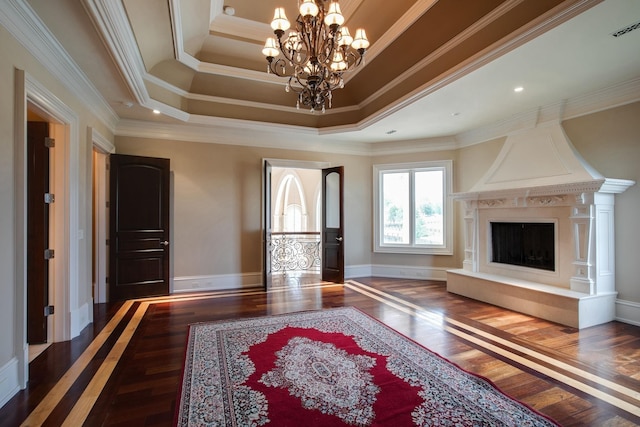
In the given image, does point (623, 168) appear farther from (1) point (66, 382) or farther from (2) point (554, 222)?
(1) point (66, 382)

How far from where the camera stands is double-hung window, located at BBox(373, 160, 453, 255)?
21.1ft

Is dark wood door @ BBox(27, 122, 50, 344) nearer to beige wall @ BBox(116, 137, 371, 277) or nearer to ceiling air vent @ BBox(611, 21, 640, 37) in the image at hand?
beige wall @ BBox(116, 137, 371, 277)

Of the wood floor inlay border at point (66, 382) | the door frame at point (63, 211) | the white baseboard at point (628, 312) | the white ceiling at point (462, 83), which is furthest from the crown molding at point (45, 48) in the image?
the white baseboard at point (628, 312)

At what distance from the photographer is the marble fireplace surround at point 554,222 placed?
380cm

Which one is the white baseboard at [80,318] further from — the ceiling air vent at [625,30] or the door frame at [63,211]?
the ceiling air vent at [625,30]

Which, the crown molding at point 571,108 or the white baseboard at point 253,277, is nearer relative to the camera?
the crown molding at point 571,108

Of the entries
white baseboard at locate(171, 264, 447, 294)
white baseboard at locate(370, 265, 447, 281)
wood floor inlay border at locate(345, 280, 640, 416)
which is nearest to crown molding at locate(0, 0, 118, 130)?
white baseboard at locate(171, 264, 447, 294)

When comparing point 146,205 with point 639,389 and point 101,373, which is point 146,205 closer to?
point 101,373

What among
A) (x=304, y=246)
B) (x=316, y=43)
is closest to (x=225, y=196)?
(x=304, y=246)

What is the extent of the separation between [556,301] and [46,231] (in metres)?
5.81

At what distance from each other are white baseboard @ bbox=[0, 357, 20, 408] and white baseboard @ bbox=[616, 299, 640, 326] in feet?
20.0

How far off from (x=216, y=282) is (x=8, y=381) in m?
3.51

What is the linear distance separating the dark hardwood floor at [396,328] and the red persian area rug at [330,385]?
176 millimetres

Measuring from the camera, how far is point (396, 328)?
144 inches
